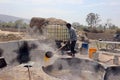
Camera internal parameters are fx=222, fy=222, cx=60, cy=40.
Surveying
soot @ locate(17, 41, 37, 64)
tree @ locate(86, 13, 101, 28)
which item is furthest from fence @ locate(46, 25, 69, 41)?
tree @ locate(86, 13, 101, 28)

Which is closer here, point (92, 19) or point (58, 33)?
point (58, 33)

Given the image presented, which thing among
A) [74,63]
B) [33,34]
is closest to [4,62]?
[74,63]

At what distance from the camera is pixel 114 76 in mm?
9547

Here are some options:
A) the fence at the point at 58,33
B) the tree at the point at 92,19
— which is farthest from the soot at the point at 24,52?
the tree at the point at 92,19

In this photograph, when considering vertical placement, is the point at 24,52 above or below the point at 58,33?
below

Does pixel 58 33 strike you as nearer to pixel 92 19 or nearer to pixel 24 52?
pixel 24 52

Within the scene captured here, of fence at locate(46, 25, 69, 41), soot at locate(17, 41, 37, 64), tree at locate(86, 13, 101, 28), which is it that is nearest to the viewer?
soot at locate(17, 41, 37, 64)

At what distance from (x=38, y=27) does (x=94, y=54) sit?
901 centimetres

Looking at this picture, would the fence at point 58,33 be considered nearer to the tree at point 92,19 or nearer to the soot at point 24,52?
the soot at point 24,52

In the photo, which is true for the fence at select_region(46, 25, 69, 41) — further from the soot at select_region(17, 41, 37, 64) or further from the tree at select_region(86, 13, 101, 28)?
the tree at select_region(86, 13, 101, 28)

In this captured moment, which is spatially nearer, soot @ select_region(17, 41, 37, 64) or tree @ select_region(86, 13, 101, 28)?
soot @ select_region(17, 41, 37, 64)

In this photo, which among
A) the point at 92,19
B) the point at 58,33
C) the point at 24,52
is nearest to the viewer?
the point at 24,52

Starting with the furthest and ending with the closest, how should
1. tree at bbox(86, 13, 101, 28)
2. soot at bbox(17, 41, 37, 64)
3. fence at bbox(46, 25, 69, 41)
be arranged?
tree at bbox(86, 13, 101, 28) → fence at bbox(46, 25, 69, 41) → soot at bbox(17, 41, 37, 64)

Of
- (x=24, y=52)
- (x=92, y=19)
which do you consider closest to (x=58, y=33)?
(x=24, y=52)
